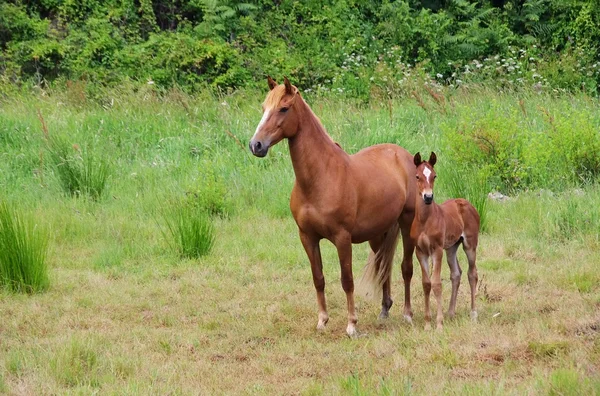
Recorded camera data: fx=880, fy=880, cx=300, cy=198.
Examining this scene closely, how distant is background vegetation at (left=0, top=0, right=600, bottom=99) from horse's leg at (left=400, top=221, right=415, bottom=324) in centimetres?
1044

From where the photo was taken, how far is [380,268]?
24.3 ft

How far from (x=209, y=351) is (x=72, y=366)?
3.58ft

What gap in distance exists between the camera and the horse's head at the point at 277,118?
654cm

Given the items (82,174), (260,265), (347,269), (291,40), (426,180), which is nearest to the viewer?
(426,180)

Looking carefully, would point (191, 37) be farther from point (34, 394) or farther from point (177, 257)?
point (34, 394)

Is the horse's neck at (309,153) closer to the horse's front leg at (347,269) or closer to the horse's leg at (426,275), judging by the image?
the horse's front leg at (347,269)

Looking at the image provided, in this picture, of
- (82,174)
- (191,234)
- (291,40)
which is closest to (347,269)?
(191,234)

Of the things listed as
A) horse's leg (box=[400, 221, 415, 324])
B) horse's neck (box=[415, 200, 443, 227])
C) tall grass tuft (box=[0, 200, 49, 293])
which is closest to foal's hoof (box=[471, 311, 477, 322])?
horse's leg (box=[400, 221, 415, 324])

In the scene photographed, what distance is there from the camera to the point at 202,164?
40.4ft

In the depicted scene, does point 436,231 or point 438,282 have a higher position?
point 436,231

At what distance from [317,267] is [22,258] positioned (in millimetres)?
2885

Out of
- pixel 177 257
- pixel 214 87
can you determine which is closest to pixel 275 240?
pixel 177 257

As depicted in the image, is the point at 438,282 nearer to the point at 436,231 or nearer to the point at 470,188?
the point at 436,231

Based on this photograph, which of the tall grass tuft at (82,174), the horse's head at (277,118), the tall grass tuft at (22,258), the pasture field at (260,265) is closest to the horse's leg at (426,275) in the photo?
the pasture field at (260,265)
